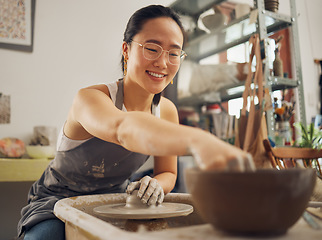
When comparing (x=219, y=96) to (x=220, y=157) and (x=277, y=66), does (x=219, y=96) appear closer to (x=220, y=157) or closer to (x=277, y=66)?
(x=277, y=66)

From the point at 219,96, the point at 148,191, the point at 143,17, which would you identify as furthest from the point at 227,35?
the point at 148,191

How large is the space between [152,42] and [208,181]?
72 centimetres

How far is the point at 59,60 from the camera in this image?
254 cm

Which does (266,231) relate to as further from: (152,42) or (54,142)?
(54,142)

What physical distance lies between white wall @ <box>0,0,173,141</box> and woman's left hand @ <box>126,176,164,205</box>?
1798 millimetres

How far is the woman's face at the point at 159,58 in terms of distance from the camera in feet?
3.39

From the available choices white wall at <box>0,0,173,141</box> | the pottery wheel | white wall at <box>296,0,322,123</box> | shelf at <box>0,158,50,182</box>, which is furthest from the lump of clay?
white wall at <box>296,0,322,123</box>

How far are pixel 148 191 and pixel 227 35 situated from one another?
2184mm

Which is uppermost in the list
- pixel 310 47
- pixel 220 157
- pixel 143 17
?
pixel 310 47

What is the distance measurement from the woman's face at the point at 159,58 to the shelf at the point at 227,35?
4.86 ft

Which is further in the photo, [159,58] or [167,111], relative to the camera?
[167,111]

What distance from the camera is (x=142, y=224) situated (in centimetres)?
74

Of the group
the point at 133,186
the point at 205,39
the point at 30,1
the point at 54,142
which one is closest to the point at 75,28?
the point at 30,1

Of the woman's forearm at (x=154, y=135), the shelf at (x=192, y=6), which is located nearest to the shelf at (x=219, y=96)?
the shelf at (x=192, y=6)
